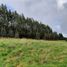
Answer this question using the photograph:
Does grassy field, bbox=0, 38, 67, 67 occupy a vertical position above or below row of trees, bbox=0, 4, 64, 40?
below

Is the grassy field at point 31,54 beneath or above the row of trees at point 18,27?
beneath

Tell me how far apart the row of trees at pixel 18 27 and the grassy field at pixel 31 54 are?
4943 centimetres

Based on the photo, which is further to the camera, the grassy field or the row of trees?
the row of trees

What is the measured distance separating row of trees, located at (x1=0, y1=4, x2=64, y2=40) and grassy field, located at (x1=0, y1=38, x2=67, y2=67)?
49.4 m

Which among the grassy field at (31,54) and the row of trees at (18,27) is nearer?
the grassy field at (31,54)

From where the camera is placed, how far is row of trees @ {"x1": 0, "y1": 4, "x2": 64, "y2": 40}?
9775 centimetres

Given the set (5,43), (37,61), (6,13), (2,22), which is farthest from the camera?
(6,13)

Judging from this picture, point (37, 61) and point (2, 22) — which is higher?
point (2, 22)

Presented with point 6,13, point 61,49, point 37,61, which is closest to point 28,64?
point 37,61

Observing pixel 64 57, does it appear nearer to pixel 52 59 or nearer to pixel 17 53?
pixel 52 59

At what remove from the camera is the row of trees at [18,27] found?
97750 millimetres

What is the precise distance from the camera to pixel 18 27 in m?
106

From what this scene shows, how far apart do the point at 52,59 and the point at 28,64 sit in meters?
3.63

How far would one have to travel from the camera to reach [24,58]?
3734cm
